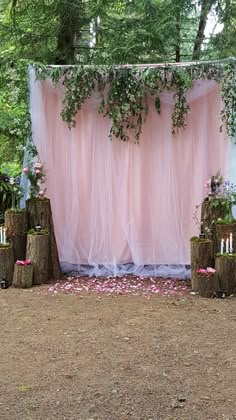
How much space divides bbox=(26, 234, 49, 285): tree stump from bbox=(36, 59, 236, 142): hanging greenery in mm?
1240

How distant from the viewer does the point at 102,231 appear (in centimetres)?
514

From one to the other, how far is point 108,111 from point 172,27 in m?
1.55

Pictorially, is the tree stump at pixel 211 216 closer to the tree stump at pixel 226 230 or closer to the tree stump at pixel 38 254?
the tree stump at pixel 226 230

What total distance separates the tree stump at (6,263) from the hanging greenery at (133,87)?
4.74 feet

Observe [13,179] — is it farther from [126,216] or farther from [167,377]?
[167,377]

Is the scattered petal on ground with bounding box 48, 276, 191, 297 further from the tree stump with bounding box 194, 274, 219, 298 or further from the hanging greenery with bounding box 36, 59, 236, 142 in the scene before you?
the hanging greenery with bounding box 36, 59, 236, 142

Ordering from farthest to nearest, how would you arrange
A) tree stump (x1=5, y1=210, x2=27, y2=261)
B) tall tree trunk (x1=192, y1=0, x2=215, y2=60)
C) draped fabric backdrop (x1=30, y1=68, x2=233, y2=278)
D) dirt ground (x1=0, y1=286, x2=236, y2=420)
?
tall tree trunk (x1=192, y1=0, x2=215, y2=60) < draped fabric backdrop (x1=30, y1=68, x2=233, y2=278) < tree stump (x1=5, y1=210, x2=27, y2=261) < dirt ground (x1=0, y1=286, x2=236, y2=420)

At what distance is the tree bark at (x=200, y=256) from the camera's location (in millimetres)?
4453

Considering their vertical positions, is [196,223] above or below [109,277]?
above

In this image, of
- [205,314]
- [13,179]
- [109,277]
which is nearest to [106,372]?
[205,314]

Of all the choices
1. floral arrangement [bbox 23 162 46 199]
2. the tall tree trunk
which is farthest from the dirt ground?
the tall tree trunk

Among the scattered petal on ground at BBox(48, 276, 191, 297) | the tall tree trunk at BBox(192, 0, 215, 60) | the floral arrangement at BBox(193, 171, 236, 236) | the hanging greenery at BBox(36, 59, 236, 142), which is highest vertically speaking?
the tall tree trunk at BBox(192, 0, 215, 60)

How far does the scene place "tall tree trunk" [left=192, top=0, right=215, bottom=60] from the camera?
237 inches

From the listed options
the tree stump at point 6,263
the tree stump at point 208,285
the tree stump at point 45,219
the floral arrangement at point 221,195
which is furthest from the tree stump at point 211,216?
the tree stump at point 6,263
